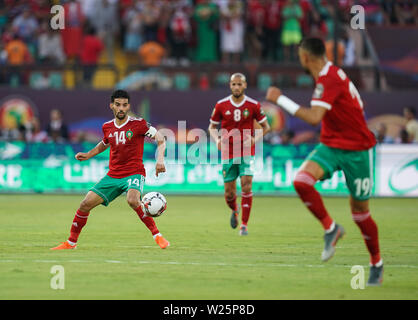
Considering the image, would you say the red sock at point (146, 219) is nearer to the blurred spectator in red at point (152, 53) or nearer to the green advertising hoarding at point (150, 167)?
the green advertising hoarding at point (150, 167)

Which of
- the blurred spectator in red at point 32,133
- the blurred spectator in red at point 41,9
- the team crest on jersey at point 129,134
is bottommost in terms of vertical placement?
the blurred spectator in red at point 32,133

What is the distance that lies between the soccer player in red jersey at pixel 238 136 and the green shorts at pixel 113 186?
3.12 metres

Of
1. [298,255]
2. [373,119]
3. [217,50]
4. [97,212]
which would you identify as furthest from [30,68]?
[298,255]

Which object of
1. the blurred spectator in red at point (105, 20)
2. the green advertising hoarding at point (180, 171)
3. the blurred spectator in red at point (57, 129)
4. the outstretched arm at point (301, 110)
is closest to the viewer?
the outstretched arm at point (301, 110)

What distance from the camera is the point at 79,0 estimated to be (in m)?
26.9

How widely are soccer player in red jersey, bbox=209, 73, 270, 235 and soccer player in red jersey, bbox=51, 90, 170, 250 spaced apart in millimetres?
2940

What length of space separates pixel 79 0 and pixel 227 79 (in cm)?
528

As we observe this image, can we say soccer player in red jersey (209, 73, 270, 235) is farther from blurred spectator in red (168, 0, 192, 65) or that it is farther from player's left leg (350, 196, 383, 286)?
blurred spectator in red (168, 0, 192, 65)

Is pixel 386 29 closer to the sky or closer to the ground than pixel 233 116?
closer to the sky

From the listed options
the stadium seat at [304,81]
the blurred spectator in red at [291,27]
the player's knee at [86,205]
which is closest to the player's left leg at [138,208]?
the player's knee at [86,205]

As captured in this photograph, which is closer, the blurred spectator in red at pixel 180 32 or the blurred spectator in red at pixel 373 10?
the blurred spectator in red at pixel 180 32

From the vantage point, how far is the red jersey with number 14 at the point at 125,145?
11.8 m
